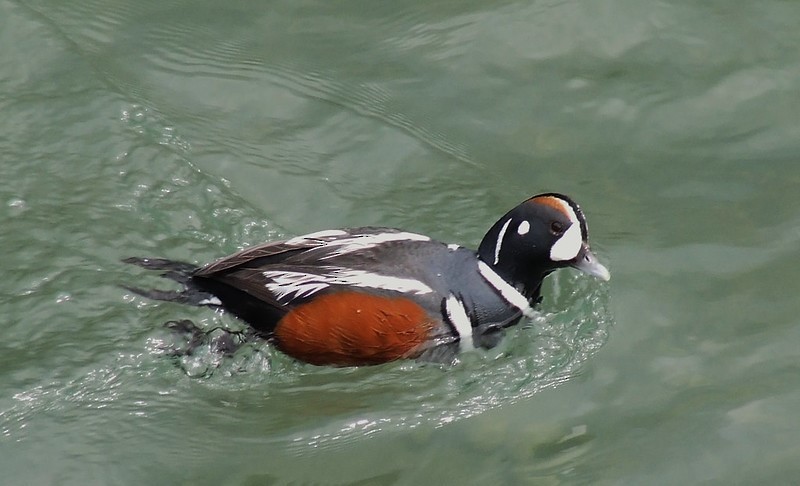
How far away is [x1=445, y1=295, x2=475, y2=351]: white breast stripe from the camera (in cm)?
606

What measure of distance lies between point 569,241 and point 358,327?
4.06 ft

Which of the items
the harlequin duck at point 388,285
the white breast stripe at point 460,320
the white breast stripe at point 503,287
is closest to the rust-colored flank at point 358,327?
the harlequin duck at point 388,285

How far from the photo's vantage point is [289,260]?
611 cm

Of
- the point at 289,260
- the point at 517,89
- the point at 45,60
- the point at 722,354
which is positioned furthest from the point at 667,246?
the point at 45,60

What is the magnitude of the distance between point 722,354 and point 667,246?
37.5 inches

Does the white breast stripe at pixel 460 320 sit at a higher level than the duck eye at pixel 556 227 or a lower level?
lower

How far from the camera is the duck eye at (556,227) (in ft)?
20.1

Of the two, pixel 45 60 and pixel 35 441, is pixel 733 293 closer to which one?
pixel 35 441

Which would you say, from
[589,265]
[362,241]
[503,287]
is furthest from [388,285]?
[589,265]

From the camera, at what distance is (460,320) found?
610 cm

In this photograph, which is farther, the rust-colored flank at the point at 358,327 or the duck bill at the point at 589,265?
the duck bill at the point at 589,265

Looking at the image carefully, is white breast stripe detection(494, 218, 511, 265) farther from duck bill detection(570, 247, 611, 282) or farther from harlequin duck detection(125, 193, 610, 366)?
duck bill detection(570, 247, 611, 282)

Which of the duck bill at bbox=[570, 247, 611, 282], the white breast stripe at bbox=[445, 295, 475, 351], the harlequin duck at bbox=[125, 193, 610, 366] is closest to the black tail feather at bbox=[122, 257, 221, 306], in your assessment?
the harlequin duck at bbox=[125, 193, 610, 366]

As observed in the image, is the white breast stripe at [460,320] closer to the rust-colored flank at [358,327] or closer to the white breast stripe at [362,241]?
the rust-colored flank at [358,327]
